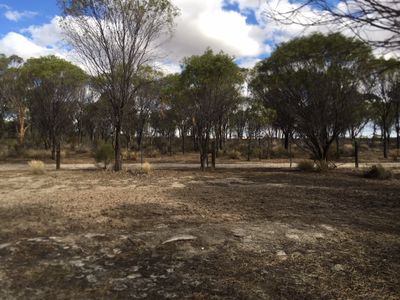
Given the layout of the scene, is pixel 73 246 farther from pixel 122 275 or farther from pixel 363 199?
pixel 363 199

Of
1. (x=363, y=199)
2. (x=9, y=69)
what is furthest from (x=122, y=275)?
(x=9, y=69)

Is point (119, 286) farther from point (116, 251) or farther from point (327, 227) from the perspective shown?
point (327, 227)

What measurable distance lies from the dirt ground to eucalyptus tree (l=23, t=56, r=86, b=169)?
22.2 m

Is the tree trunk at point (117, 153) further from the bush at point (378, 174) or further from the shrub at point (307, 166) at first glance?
the bush at point (378, 174)

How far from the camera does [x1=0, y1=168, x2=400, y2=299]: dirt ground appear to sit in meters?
4.32

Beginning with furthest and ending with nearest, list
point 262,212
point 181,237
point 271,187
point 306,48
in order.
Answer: point 306,48 → point 271,187 → point 262,212 → point 181,237

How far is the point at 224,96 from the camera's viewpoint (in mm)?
20844

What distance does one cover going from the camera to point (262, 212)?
27.0ft

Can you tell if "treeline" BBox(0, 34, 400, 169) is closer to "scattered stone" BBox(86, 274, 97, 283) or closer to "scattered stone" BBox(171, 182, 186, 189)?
"scattered stone" BBox(86, 274, 97, 283)

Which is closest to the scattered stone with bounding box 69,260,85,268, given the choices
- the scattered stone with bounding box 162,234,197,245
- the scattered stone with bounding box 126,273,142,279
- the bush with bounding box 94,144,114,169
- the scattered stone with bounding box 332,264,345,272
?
the scattered stone with bounding box 126,273,142,279

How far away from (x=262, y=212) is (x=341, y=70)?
13539 millimetres

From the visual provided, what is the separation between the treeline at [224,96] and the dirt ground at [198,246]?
7.51ft

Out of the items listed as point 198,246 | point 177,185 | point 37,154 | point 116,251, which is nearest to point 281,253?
point 198,246

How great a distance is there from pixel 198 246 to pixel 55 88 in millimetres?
28193
